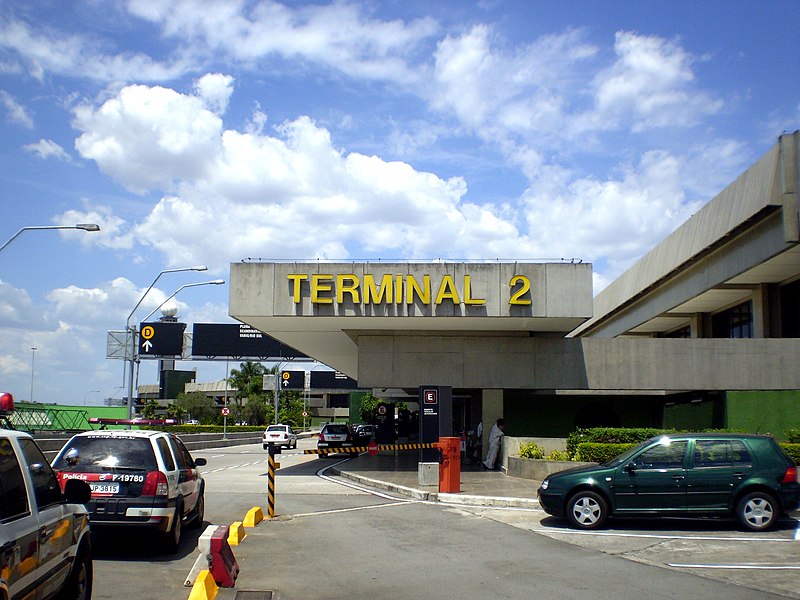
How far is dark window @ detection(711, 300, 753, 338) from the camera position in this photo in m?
35.5

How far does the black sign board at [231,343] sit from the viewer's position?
226 feet

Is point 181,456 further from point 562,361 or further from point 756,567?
point 562,361

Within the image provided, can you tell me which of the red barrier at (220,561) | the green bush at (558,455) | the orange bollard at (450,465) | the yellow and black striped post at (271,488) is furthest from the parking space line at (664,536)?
the green bush at (558,455)

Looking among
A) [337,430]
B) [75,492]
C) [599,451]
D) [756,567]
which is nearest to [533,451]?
[599,451]

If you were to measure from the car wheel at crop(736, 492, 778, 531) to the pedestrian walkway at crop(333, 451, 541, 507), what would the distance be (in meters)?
4.68

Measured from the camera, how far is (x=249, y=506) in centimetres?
1734

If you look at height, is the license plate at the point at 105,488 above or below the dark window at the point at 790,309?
below

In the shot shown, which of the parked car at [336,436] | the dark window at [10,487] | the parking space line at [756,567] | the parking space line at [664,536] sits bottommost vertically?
the parked car at [336,436]

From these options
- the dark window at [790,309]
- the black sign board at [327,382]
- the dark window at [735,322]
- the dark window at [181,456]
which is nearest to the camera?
the dark window at [181,456]

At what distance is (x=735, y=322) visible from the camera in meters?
37.2

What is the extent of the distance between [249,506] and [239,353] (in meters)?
52.8

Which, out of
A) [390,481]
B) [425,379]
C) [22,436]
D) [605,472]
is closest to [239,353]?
[425,379]

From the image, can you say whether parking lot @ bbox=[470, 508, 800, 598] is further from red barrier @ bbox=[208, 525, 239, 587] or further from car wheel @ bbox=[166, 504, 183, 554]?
car wheel @ bbox=[166, 504, 183, 554]

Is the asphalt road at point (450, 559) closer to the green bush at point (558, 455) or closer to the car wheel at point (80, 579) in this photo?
the car wheel at point (80, 579)
